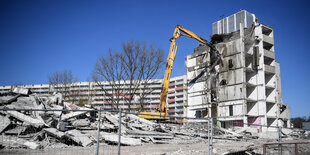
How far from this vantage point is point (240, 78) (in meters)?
32.9

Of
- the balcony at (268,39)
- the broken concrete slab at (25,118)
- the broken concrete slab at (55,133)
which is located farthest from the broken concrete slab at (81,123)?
the balcony at (268,39)

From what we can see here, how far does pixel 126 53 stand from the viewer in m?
29.2

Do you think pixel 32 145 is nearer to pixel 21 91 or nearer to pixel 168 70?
pixel 21 91

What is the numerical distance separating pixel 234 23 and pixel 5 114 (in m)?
33.7

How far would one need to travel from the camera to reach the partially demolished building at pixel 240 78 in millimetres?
33125

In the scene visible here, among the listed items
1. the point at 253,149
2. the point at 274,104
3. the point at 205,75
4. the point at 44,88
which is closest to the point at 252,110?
the point at 274,104

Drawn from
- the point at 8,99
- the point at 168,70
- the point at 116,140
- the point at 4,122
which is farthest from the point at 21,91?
the point at 168,70

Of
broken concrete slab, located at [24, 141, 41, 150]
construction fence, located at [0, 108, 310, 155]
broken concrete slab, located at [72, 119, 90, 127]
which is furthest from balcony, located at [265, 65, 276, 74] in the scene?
broken concrete slab, located at [24, 141, 41, 150]

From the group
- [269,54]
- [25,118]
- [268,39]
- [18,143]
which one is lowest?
[18,143]

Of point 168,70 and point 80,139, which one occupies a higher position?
point 168,70

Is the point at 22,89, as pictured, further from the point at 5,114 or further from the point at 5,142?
the point at 5,142

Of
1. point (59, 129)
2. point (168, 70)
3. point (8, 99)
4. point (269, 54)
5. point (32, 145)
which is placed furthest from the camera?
point (269, 54)

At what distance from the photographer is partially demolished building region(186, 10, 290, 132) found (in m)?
33.1

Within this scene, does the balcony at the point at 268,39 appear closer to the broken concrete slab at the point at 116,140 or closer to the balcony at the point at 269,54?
the balcony at the point at 269,54
